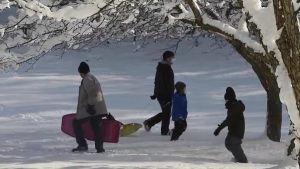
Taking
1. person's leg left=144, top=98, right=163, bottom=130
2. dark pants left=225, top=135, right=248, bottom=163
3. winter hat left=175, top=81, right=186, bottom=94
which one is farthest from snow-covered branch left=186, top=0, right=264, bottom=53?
person's leg left=144, top=98, right=163, bottom=130

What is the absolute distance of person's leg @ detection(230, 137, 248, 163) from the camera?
9352 mm

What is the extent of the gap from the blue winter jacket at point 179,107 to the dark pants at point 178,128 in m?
0.07

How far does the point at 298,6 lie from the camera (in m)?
4.45

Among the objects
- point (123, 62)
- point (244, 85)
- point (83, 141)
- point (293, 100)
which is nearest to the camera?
point (293, 100)

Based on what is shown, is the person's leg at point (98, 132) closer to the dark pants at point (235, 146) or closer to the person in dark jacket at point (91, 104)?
the person in dark jacket at point (91, 104)

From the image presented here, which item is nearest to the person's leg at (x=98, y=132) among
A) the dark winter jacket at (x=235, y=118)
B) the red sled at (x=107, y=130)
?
the red sled at (x=107, y=130)

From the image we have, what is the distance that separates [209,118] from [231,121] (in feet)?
21.6

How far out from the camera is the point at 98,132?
376 inches

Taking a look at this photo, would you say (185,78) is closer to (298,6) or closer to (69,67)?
(69,67)

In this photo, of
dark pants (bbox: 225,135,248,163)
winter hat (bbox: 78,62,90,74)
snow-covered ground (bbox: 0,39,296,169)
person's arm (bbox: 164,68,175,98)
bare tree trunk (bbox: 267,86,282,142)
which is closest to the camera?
snow-covered ground (bbox: 0,39,296,169)

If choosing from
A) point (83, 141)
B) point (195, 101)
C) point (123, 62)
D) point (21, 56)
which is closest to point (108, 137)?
point (83, 141)

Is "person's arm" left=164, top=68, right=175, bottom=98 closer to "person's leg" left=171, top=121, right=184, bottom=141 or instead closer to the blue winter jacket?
the blue winter jacket

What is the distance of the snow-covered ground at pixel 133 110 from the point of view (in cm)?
906

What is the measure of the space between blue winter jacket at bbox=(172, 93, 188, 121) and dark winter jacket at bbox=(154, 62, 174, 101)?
719 mm
